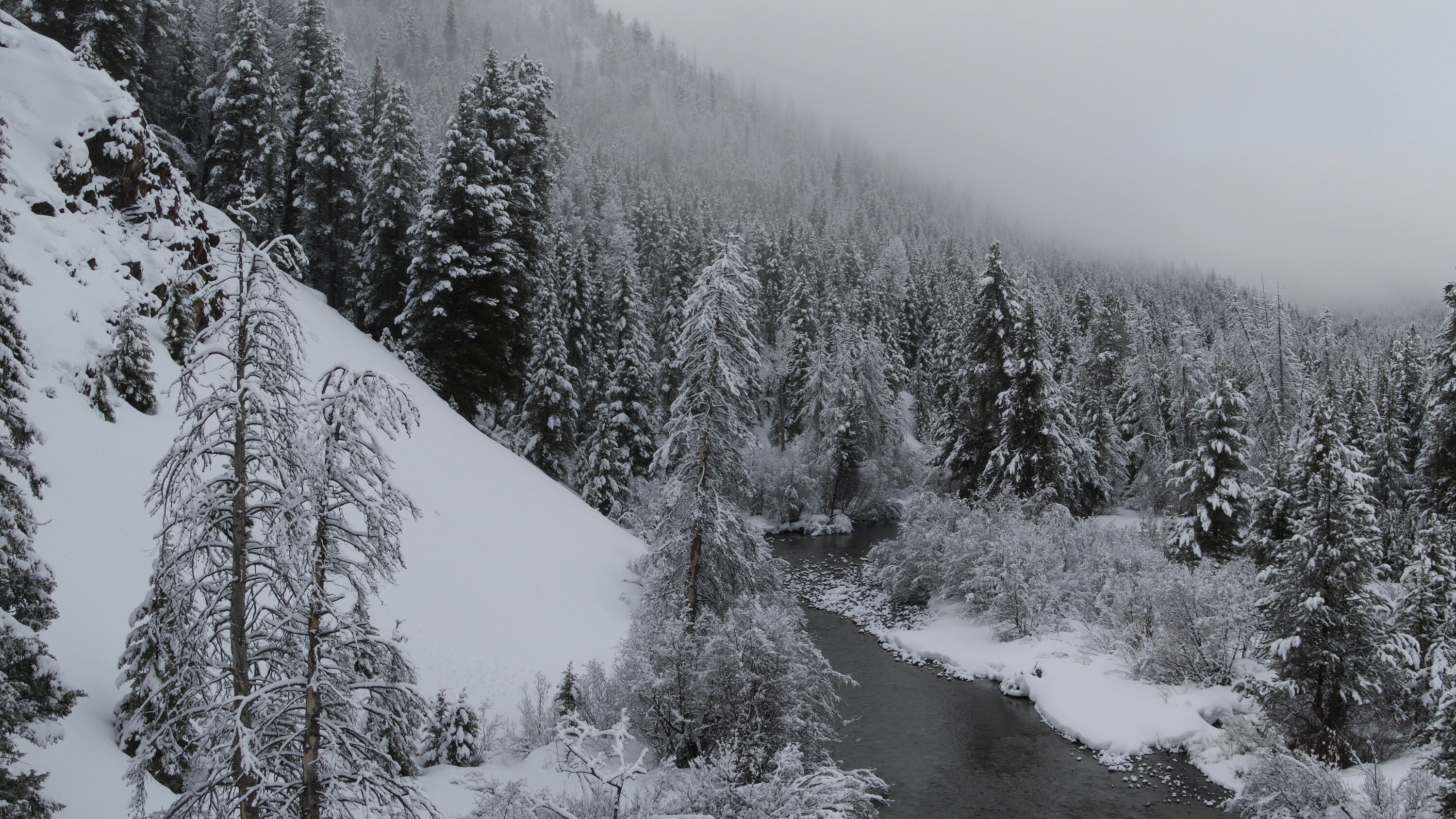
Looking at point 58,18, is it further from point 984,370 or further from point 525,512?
point 984,370

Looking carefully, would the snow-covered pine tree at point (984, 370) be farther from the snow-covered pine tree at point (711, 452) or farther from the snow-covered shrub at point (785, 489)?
the snow-covered pine tree at point (711, 452)

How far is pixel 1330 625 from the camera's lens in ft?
56.2

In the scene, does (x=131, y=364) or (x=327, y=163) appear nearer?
(x=131, y=364)

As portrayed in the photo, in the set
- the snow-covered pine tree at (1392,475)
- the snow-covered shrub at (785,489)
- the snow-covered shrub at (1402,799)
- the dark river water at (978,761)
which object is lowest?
the snow-covered shrub at (785,489)

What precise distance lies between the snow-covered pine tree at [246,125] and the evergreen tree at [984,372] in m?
32.8

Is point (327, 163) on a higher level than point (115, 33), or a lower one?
lower

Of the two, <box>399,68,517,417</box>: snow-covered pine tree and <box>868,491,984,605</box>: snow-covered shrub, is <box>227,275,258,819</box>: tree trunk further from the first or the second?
<box>868,491,984,605</box>: snow-covered shrub

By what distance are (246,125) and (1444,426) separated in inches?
1934

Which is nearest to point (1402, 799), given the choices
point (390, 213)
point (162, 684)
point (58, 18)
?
point (162, 684)

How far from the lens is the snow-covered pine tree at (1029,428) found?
34281 mm

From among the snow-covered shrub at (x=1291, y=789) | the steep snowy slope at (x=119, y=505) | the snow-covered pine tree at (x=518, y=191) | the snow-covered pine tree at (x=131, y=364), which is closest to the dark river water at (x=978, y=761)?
the snow-covered shrub at (x=1291, y=789)

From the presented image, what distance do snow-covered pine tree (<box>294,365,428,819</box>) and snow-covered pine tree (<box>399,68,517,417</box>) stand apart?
985 inches

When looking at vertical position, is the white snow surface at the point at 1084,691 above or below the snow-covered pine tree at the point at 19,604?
below

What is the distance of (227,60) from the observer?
3681 centimetres
